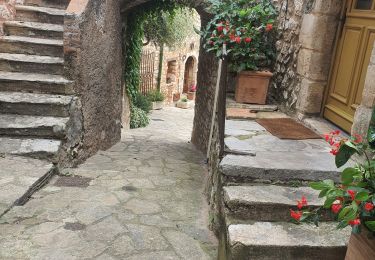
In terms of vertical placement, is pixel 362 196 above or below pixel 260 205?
above

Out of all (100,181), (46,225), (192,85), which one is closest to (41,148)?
(100,181)

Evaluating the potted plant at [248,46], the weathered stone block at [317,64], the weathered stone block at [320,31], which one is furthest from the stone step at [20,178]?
the weathered stone block at [320,31]

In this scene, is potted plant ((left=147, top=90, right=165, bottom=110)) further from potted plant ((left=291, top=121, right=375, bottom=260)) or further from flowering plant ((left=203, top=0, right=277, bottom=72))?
potted plant ((left=291, top=121, right=375, bottom=260))

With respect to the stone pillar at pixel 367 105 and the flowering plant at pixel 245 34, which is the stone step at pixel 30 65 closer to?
the flowering plant at pixel 245 34

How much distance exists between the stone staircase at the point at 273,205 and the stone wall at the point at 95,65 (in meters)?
2.71

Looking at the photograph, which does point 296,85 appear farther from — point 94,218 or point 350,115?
point 94,218

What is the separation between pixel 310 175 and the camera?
2.80 meters

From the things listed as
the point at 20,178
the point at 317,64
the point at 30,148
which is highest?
the point at 317,64

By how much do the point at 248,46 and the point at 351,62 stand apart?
1.42m

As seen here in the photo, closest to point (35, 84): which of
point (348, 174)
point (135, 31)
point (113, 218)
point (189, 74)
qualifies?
point (113, 218)

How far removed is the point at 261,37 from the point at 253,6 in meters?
0.43

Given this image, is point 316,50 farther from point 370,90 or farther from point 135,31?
point 135,31

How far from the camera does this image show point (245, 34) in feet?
15.5

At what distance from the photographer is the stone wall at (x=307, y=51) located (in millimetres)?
4024
